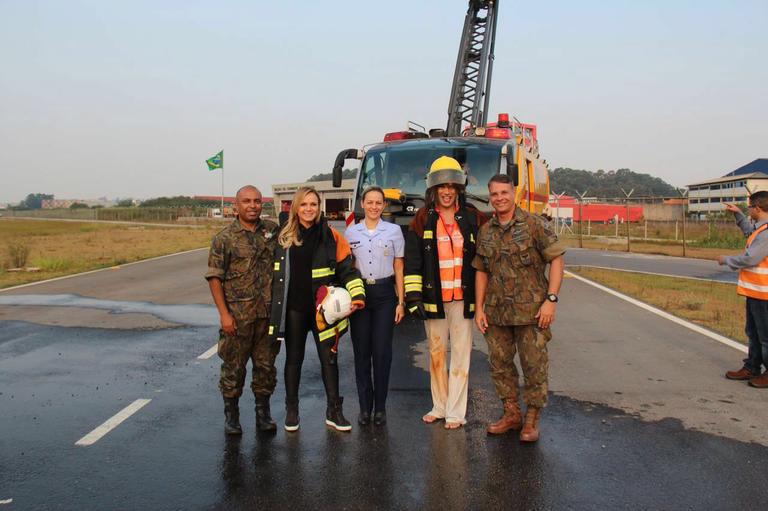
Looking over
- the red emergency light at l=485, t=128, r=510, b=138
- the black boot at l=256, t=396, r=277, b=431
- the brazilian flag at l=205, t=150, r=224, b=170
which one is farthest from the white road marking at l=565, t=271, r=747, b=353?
the brazilian flag at l=205, t=150, r=224, b=170

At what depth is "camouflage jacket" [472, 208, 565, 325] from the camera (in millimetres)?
4758

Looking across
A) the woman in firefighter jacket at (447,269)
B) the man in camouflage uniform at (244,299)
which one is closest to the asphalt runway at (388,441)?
the man in camouflage uniform at (244,299)

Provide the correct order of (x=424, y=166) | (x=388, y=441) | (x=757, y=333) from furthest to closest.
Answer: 1. (x=424, y=166)
2. (x=757, y=333)
3. (x=388, y=441)

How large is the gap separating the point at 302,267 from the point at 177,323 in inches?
218

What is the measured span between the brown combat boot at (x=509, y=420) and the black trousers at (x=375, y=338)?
0.86 metres

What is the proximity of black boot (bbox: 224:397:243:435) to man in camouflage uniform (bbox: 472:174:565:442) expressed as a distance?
1.84 m

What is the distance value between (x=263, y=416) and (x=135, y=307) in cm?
721

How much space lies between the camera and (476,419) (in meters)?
5.27

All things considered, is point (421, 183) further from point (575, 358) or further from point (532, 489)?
point (532, 489)

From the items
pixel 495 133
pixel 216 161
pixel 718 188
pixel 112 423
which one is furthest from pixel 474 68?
pixel 718 188

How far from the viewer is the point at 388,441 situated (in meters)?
4.74

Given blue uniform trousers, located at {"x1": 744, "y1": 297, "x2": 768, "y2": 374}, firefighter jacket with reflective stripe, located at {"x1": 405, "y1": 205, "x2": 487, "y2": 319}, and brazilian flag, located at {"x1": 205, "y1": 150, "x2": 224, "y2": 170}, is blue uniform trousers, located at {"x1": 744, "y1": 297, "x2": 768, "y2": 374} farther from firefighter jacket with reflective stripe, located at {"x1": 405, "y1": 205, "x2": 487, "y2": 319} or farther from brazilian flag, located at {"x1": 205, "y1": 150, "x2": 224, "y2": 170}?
brazilian flag, located at {"x1": 205, "y1": 150, "x2": 224, "y2": 170}

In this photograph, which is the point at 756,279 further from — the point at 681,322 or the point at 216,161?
the point at 216,161

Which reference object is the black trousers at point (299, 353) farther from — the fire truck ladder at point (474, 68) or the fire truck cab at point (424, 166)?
the fire truck ladder at point (474, 68)
